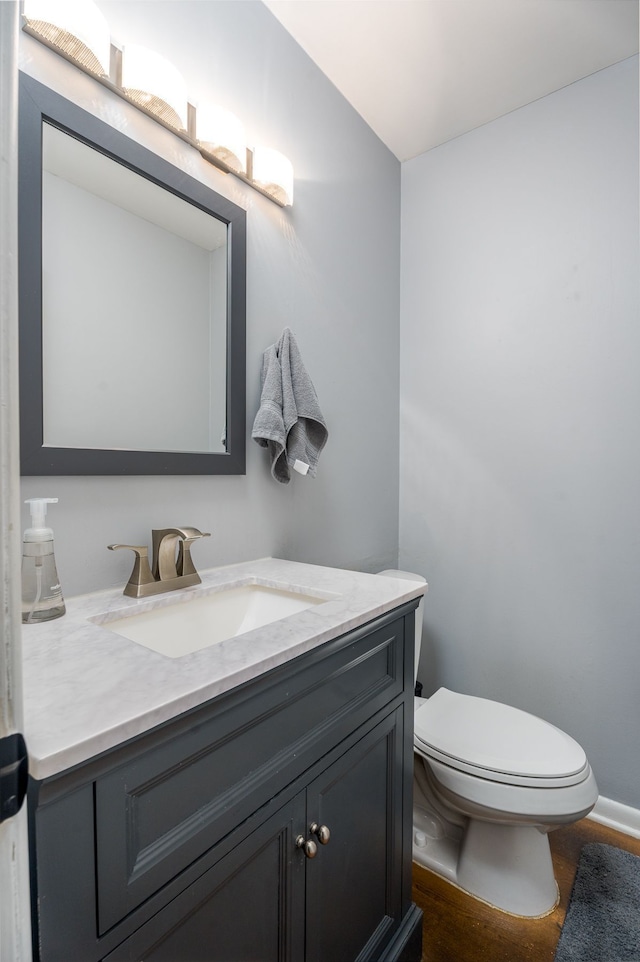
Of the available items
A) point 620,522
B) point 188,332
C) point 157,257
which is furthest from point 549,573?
point 157,257

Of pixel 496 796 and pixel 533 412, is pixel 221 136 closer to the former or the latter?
pixel 533 412

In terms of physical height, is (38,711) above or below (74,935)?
above

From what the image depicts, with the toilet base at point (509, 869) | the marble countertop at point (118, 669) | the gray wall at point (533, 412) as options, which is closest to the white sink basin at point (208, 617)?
the marble countertop at point (118, 669)

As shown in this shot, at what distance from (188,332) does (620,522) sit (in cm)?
152

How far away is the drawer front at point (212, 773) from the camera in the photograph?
0.51m

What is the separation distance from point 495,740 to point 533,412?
A: 1142mm

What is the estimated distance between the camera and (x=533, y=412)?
5.88ft

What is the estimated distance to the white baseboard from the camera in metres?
1.56

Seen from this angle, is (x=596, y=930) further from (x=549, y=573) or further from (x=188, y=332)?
(x=188, y=332)

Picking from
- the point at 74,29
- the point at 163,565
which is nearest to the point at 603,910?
the point at 163,565

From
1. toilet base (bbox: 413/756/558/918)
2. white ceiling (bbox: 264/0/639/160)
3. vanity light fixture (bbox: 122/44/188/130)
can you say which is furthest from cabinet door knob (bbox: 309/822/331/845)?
white ceiling (bbox: 264/0/639/160)

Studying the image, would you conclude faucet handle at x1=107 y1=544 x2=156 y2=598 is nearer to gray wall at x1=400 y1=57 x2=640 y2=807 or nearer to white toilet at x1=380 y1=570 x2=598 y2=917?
white toilet at x1=380 y1=570 x2=598 y2=917

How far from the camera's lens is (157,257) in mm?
1112

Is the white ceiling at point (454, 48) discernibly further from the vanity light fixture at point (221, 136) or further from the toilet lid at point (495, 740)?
the toilet lid at point (495, 740)
